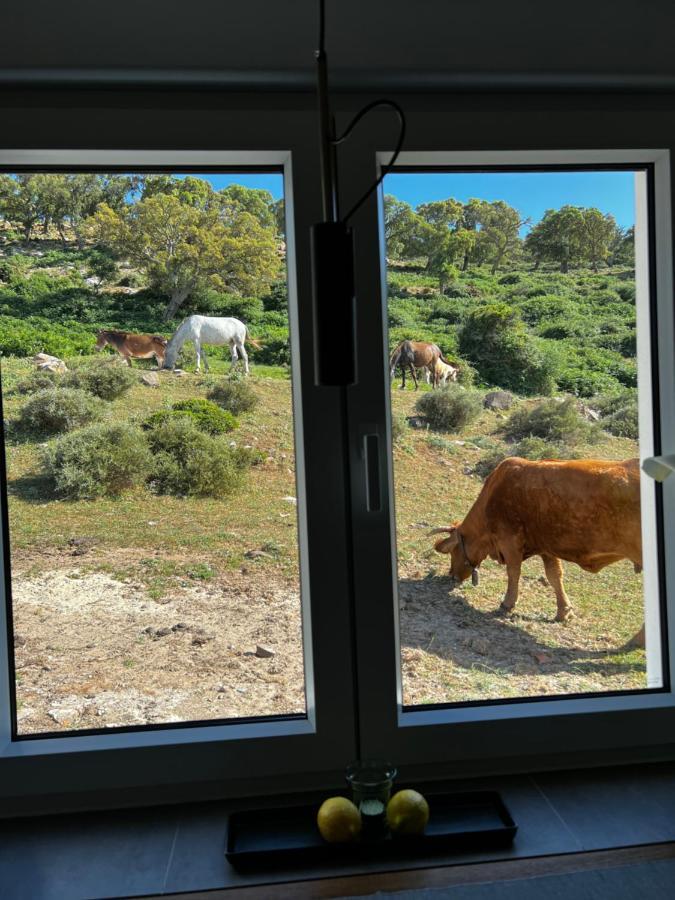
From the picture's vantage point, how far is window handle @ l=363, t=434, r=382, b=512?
1.53 meters

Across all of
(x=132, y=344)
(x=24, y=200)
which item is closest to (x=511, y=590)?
(x=132, y=344)

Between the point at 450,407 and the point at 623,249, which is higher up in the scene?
the point at 623,249

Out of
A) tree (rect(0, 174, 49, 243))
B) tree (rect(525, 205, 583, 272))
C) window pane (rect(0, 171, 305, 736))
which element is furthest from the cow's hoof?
tree (rect(0, 174, 49, 243))

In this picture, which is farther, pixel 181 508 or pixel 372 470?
pixel 181 508

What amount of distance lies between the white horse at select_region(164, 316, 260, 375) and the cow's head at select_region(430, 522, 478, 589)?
1.85 ft

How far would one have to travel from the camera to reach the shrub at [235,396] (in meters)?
1.72

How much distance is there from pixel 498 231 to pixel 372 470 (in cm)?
60

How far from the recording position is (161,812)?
4.91 ft

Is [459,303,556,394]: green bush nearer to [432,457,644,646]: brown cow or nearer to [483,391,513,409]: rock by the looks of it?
[483,391,513,409]: rock

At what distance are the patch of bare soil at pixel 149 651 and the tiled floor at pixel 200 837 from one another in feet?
0.67

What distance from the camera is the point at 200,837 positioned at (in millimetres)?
1404

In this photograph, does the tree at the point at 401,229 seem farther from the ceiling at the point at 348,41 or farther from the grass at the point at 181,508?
the grass at the point at 181,508

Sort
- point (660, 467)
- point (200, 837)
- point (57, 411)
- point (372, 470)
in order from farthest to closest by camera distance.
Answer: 1. point (57, 411)
2. point (372, 470)
3. point (200, 837)
4. point (660, 467)

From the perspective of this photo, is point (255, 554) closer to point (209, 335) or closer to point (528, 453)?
point (209, 335)
